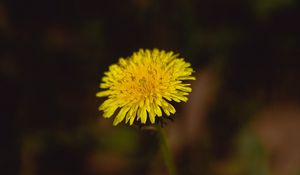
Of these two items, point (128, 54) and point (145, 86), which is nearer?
point (145, 86)

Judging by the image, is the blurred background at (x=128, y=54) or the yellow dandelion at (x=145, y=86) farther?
the blurred background at (x=128, y=54)

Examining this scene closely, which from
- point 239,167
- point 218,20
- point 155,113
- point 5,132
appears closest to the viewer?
point 155,113

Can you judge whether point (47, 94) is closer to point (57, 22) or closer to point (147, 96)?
point (57, 22)

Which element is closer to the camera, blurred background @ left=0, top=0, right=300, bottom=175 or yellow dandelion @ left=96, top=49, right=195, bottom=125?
yellow dandelion @ left=96, top=49, right=195, bottom=125

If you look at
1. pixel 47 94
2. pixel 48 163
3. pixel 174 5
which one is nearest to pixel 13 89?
pixel 47 94
